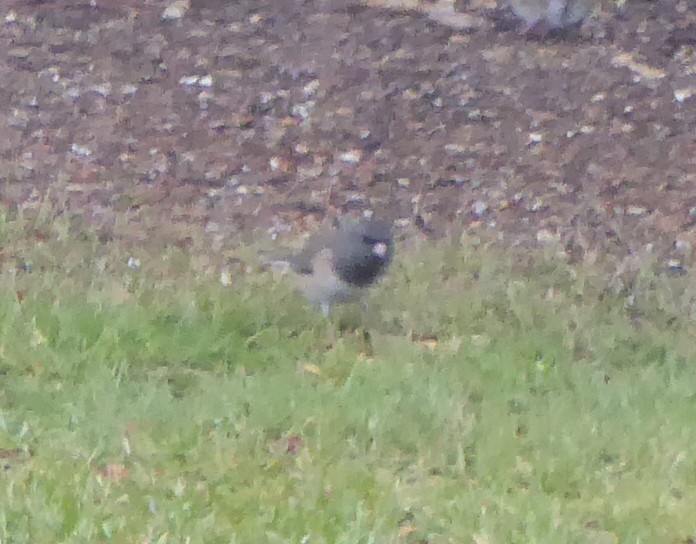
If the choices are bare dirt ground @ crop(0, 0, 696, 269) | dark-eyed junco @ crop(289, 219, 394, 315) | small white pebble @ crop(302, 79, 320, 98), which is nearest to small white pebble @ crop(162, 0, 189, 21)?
bare dirt ground @ crop(0, 0, 696, 269)

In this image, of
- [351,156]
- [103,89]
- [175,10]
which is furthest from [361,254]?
[175,10]

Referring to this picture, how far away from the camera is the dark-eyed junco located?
5367 millimetres

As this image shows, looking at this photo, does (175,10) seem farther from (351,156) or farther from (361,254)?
(361,254)

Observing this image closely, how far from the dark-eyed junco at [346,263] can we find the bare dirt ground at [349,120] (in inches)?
36.3

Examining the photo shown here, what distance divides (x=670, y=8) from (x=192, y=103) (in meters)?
3.60

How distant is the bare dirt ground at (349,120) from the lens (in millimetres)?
6570

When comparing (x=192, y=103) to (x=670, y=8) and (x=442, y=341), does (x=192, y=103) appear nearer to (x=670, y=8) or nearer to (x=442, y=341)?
(x=442, y=341)

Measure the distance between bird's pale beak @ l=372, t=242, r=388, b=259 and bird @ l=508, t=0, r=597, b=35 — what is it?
342 cm

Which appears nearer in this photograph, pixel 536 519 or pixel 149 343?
pixel 536 519

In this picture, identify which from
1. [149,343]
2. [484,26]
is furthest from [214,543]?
[484,26]

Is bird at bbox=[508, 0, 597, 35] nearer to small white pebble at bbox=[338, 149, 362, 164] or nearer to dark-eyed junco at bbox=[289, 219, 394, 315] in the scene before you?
small white pebble at bbox=[338, 149, 362, 164]

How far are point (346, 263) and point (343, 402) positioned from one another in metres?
1.06

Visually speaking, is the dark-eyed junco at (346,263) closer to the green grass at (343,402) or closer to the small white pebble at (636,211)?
the green grass at (343,402)

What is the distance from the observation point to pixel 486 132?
23.9 ft
